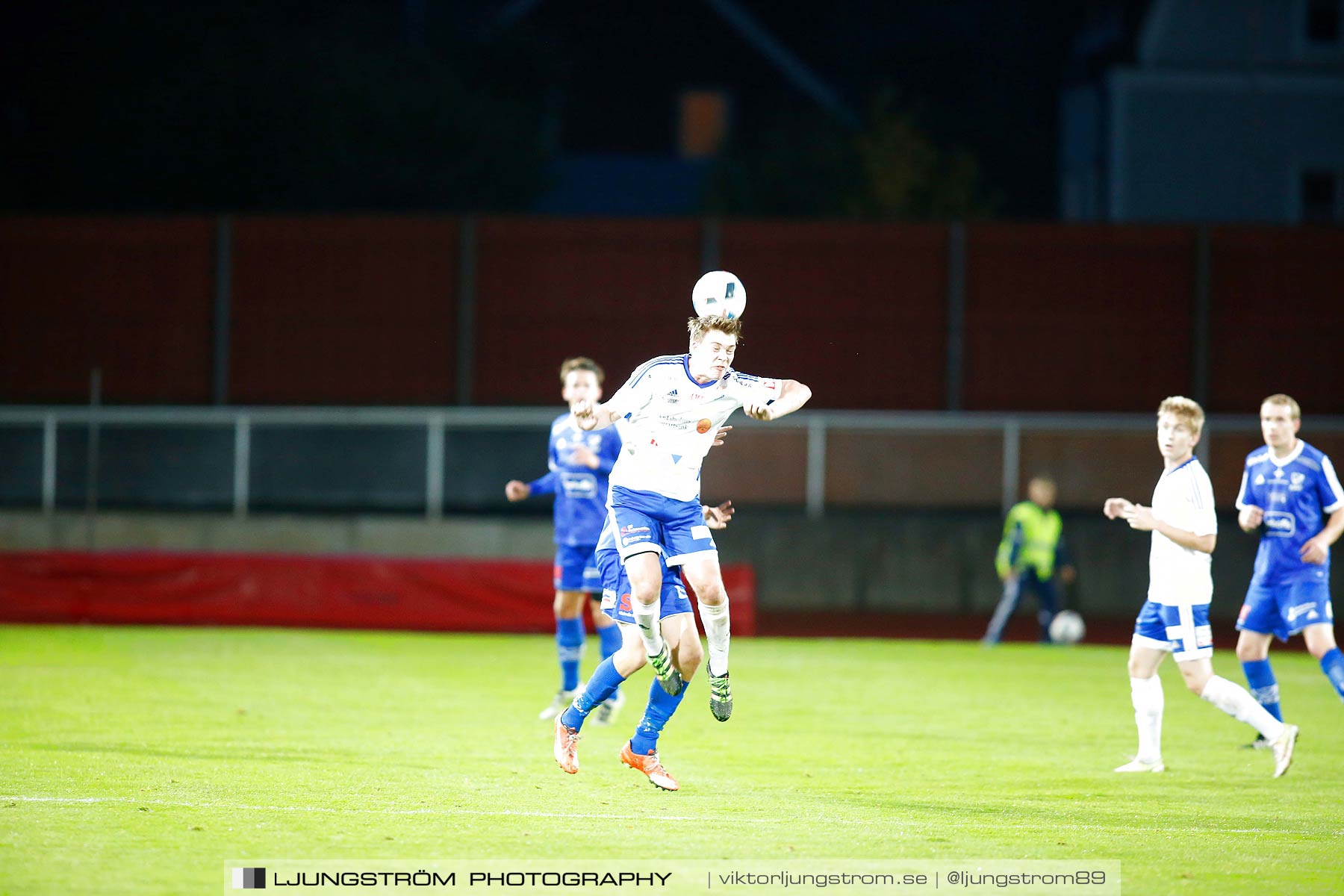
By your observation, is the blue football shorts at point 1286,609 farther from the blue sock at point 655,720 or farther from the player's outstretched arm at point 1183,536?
the blue sock at point 655,720

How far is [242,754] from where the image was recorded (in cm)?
991

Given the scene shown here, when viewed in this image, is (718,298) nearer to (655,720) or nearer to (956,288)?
(655,720)

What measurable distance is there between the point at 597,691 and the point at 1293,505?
489 cm

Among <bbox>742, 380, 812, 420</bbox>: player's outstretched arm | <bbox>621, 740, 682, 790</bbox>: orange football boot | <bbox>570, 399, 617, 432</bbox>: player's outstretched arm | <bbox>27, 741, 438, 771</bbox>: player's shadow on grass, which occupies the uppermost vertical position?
<bbox>742, 380, 812, 420</bbox>: player's outstretched arm

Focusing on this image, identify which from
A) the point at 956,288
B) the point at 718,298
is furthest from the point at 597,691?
the point at 956,288

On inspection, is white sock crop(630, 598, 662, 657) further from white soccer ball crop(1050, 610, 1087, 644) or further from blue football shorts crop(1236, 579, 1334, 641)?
white soccer ball crop(1050, 610, 1087, 644)

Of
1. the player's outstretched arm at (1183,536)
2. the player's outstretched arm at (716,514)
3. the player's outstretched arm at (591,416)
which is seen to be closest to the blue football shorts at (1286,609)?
the player's outstretched arm at (1183,536)

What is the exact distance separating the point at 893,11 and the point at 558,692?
41.4m

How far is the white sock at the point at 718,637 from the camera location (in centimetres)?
870

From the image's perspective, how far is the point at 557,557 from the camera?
12383 mm

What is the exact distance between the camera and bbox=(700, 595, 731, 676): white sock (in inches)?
343

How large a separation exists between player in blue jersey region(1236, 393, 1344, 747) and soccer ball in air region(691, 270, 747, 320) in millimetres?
4110

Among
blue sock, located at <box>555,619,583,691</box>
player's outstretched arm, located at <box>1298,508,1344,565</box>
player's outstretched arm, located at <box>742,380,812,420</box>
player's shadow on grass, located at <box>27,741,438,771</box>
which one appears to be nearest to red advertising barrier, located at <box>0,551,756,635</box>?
blue sock, located at <box>555,619,583,691</box>

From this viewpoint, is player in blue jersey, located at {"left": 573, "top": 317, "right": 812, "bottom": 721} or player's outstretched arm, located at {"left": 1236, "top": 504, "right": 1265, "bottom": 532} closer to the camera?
player in blue jersey, located at {"left": 573, "top": 317, "right": 812, "bottom": 721}
